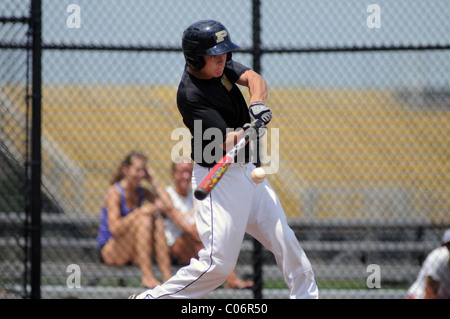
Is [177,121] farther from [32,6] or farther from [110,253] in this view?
[32,6]

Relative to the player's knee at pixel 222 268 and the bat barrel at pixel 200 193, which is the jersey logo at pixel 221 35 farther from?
the player's knee at pixel 222 268

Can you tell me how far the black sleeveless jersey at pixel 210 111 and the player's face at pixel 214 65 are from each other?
62mm

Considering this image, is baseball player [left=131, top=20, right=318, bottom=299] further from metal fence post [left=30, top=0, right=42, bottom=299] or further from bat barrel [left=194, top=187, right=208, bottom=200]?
metal fence post [left=30, top=0, right=42, bottom=299]

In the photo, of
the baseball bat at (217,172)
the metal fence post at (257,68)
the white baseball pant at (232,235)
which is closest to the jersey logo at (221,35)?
the baseball bat at (217,172)

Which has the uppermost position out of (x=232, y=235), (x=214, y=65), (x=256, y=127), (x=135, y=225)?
(x=214, y=65)

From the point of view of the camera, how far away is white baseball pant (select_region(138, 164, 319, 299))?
3566mm

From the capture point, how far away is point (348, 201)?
648 centimetres

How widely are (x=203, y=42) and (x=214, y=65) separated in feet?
0.53

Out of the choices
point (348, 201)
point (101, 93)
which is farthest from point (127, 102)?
point (348, 201)

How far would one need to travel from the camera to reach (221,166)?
332cm

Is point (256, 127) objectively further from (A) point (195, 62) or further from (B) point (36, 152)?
(B) point (36, 152)

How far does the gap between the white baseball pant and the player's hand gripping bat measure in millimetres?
259

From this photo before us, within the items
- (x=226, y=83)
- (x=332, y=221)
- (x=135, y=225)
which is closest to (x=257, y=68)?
(x=226, y=83)

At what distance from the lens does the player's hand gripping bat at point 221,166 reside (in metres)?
3.18
